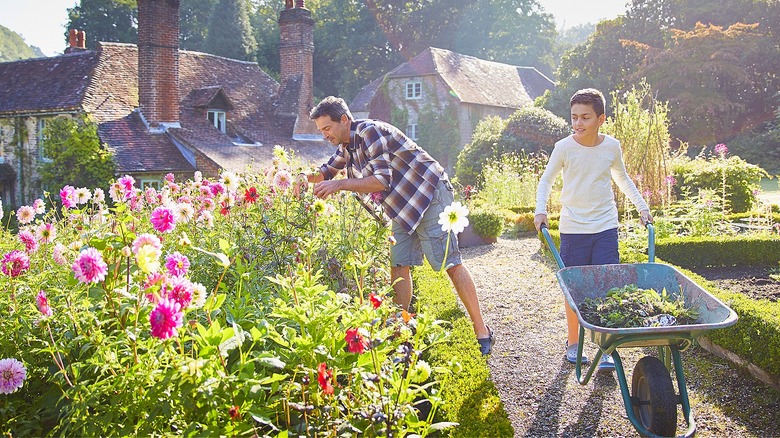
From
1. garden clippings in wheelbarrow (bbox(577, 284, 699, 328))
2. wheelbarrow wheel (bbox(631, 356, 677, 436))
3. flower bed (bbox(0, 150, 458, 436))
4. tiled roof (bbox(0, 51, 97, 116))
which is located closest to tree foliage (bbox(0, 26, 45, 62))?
tiled roof (bbox(0, 51, 97, 116))

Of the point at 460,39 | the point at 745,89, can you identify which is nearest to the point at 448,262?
the point at 745,89

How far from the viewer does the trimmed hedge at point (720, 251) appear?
25.2 feet

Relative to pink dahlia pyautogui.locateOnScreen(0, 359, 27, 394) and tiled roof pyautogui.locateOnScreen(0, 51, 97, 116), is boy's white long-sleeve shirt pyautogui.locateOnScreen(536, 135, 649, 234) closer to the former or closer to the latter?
pink dahlia pyautogui.locateOnScreen(0, 359, 27, 394)

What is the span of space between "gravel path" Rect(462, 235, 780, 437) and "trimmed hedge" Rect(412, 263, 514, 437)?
0.46 meters

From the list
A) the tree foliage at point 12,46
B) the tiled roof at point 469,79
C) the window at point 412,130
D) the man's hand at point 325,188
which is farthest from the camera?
the tree foliage at point 12,46

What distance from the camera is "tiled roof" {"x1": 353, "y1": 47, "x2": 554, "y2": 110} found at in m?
33.8

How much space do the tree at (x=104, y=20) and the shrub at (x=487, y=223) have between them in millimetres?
36887

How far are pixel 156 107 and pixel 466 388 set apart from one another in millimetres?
20580

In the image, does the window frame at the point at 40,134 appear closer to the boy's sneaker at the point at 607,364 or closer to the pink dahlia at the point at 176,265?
the boy's sneaker at the point at 607,364

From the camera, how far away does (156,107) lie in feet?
71.4

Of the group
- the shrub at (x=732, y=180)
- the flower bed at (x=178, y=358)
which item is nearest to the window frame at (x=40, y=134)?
the shrub at (x=732, y=180)

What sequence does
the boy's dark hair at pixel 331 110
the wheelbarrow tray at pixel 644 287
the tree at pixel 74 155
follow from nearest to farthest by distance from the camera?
the wheelbarrow tray at pixel 644 287
the boy's dark hair at pixel 331 110
the tree at pixel 74 155

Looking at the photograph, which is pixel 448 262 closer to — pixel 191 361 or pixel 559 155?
pixel 559 155

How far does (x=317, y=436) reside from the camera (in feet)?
7.75
